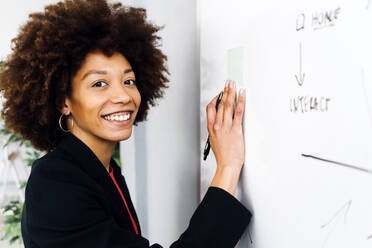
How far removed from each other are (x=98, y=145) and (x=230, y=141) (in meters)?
0.35

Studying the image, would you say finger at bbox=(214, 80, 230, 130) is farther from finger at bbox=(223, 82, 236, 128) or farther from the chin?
the chin

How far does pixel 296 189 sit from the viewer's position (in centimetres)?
56

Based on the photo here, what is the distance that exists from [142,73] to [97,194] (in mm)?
394

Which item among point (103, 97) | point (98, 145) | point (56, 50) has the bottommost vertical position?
point (98, 145)

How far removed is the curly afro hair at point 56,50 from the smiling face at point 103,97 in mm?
21

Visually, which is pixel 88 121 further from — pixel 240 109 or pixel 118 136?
pixel 240 109

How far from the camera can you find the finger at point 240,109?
2.34 feet

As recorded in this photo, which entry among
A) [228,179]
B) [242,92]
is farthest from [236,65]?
[228,179]

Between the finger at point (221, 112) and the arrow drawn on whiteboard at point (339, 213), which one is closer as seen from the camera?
the arrow drawn on whiteboard at point (339, 213)

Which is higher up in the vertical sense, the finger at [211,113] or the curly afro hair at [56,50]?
the curly afro hair at [56,50]

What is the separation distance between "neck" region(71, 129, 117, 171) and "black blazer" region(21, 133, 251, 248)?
0.11 meters

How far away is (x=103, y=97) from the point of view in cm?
79

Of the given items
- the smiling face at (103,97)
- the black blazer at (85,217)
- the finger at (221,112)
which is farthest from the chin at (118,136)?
the finger at (221,112)

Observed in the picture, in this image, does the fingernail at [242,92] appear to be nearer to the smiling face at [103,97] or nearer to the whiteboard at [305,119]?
the whiteboard at [305,119]
